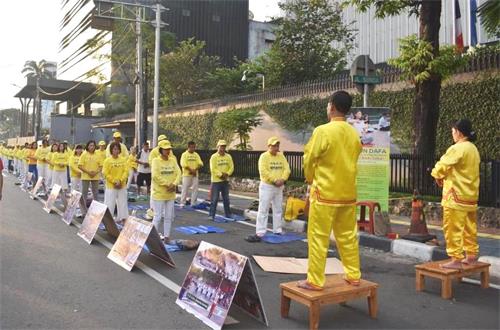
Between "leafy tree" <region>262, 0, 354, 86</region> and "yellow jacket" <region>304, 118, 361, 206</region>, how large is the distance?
20539 mm

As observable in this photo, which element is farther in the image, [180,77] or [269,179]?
[180,77]

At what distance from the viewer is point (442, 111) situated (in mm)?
13859

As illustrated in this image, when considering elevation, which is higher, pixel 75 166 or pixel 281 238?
pixel 75 166

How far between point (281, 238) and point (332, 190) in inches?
183

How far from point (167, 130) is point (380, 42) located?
555 inches

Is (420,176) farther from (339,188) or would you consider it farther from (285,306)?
(285,306)

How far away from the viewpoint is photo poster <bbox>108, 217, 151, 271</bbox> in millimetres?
6707

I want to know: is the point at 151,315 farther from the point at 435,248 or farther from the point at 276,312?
the point at 435,248

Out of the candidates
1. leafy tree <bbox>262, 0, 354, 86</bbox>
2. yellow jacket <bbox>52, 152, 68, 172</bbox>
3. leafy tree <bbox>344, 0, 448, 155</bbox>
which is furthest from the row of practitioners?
leafy tree <bbox>262, 0, 354, 86</bbox>

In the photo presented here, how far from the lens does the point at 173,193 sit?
27.7 feet

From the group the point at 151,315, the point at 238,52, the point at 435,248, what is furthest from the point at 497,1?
the point at 238,52

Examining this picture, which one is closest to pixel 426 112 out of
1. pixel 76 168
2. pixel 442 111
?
pixel 442 111

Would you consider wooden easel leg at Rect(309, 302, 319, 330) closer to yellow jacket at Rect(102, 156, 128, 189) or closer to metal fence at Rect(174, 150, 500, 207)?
metal fence at Rect(174, 150, 500, 207)

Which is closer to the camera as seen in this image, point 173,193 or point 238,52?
point 173,193
